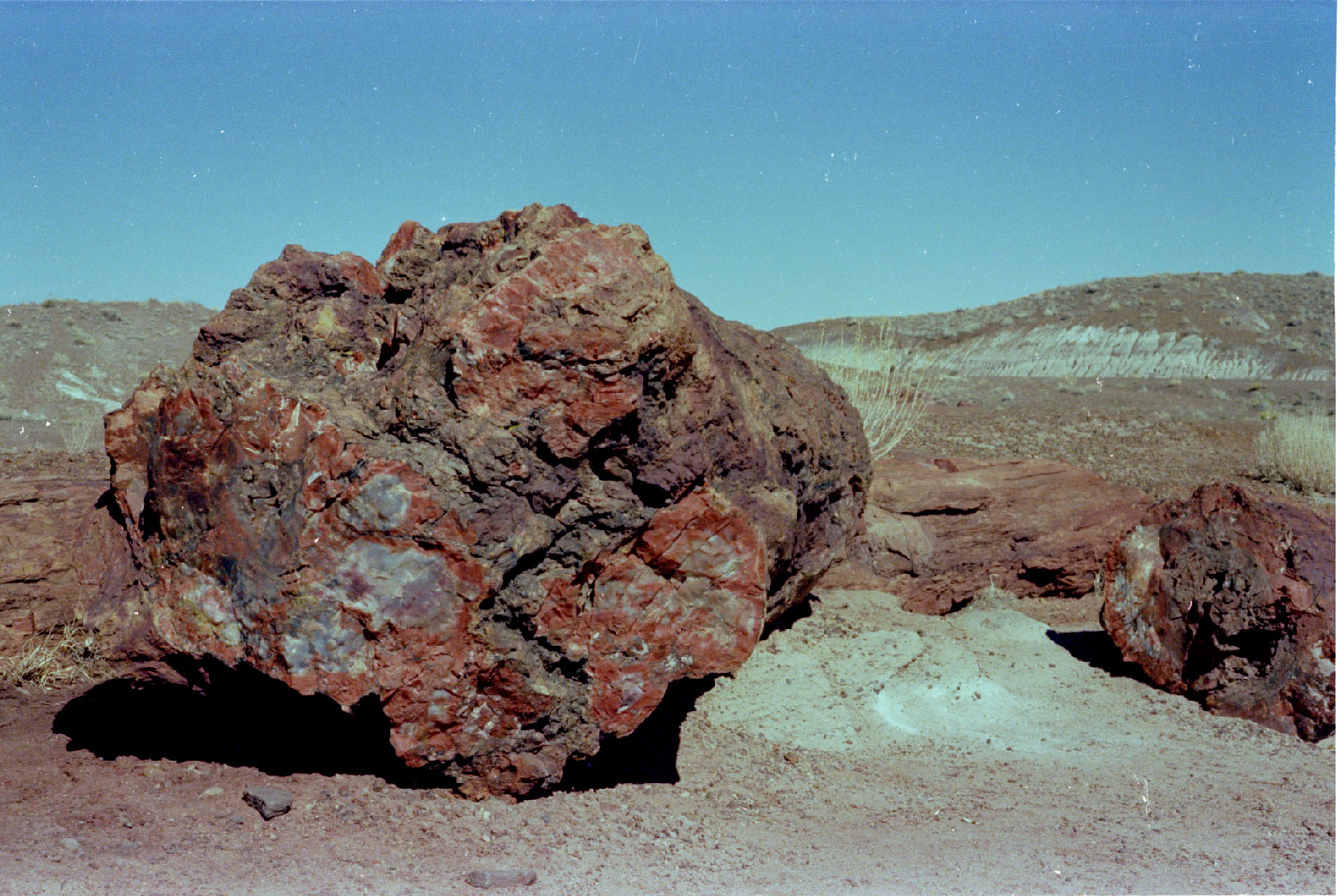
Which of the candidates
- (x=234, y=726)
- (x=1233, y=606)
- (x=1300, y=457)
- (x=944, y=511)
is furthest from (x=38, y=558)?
(x=1300, y=457)

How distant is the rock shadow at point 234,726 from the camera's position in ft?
12.6

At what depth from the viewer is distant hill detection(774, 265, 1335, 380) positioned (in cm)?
3161

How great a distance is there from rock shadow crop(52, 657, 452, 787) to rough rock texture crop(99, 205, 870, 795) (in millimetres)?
245

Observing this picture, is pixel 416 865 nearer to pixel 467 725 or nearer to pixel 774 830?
pixel 467 725

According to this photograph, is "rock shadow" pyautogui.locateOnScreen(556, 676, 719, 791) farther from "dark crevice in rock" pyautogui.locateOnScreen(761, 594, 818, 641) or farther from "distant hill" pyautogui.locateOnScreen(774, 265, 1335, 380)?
"distant hill" pyautogui.locateOnScreen(774, 265, 1335, 380)

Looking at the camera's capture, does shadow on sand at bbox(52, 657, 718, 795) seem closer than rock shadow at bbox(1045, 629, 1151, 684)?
Yes

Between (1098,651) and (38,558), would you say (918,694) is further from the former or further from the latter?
(38,558)

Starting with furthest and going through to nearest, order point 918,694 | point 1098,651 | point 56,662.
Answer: point 1098,651, point 918,694, point 56,662

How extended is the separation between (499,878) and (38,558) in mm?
3282

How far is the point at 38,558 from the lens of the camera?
5.14 metres

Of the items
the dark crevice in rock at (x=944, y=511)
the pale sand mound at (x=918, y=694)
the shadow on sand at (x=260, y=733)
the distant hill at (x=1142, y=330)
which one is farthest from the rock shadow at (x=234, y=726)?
the distant hill at (x=1142, y=330)

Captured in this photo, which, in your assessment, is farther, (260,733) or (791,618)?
(791,618)

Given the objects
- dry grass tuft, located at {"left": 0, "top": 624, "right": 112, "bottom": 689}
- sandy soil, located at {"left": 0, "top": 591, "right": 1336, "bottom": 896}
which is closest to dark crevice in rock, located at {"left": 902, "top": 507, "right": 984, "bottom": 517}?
sandy soil, located at {"left": 0, "top": 591, "right": 1336, "bottom": 896}

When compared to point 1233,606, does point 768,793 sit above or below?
below
